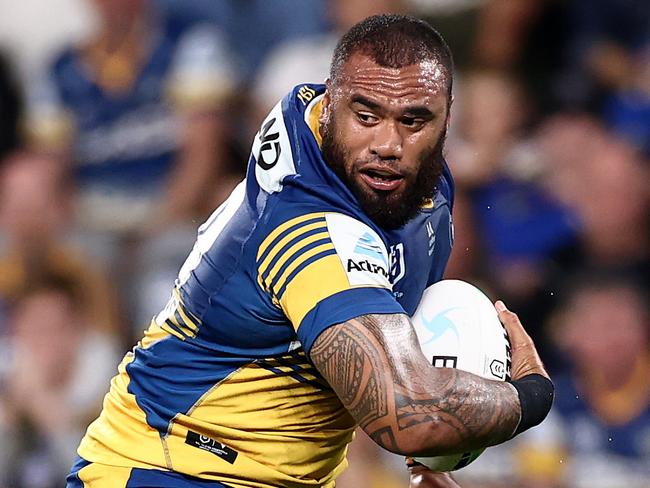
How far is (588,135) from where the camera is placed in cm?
577

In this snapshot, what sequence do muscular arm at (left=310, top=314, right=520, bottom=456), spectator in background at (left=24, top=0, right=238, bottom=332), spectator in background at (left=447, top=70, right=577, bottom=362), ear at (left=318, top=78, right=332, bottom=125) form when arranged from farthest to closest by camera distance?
spectator in background at (left=24, top=0, right=238, bottom=332), spectator in background at (left=447, top=70, right=577, bottom=362), ear at (left=318, top=78, right=332, bottom=125), muscular arm at (left=310, top=314, right=520, bottom=456)

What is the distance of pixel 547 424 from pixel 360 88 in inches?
130

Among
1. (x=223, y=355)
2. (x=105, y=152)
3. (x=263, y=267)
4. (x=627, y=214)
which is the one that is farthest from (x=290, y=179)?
(x=105, y=152)

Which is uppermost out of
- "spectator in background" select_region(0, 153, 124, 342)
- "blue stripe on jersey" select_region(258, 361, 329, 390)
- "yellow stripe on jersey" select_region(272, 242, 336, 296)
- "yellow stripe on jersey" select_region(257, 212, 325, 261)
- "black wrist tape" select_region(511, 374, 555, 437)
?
→ "yellow stripe on jersey" select_region(257, 212, 325, 261)

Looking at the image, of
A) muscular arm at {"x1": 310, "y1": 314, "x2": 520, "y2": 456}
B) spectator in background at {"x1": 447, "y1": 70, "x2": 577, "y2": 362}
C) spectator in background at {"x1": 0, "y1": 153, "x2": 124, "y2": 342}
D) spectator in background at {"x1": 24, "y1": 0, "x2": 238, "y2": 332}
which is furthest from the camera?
spectator in background at {"x1": 0, "y1": 153, "x2": 124, "y2": 342}

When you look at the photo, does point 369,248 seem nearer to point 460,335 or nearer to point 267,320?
point 267,320

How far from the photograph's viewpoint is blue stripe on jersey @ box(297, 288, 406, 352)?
2621mm

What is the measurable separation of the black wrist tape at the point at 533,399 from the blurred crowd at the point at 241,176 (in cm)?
194

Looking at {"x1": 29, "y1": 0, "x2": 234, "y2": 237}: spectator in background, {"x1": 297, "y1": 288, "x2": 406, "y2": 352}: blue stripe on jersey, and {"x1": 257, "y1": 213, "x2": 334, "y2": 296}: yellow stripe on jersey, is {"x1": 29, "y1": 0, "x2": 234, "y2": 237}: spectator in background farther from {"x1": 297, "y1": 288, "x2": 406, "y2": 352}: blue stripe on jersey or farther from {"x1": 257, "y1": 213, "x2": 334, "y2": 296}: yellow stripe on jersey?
{"x1": 297, "y1": 288, "x2": 406, "y2": 352}: blue stripe on jersey

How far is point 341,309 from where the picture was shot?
8.61 feet

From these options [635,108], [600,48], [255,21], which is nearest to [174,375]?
[635,108]

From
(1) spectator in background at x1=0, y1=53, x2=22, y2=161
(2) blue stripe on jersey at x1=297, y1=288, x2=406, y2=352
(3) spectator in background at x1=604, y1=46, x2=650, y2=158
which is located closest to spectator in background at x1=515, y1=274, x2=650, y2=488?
(3) spectator in background at x1=604, y1=46, x2=650, y2=158

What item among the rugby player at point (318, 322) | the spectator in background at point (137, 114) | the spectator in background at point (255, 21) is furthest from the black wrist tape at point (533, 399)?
the spectator in background at point (137, 114)

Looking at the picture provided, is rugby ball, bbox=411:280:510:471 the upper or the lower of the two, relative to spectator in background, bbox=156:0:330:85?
lower
